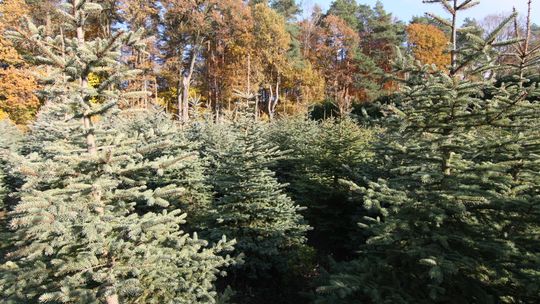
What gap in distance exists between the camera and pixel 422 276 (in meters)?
3.98

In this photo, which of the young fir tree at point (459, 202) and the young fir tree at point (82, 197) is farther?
the young fir tree at point (459, 202)

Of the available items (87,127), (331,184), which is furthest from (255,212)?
(87,127)

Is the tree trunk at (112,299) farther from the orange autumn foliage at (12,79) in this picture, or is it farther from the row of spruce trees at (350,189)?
the orange autumn foliage at (12,79)

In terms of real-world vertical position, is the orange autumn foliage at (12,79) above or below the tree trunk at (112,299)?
above

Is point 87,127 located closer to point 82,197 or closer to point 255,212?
point 82,197

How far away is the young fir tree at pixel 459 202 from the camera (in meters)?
3.74

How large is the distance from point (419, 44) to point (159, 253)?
115 ft

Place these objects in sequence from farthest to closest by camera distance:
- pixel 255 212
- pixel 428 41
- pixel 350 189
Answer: pixel 428 41
pixel 255 212
pixel 350 189

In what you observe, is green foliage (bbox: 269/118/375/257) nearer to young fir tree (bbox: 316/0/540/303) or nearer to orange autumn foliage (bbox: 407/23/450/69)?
young fir tree (bbox: 316/0/540/303)

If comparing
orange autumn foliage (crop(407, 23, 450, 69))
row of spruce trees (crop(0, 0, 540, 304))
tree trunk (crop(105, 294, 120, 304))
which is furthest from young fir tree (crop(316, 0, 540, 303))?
orange autumn foliage (crop(407, 23, 450, 69))

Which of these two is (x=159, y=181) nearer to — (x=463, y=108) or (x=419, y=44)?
(x=463, y=108)

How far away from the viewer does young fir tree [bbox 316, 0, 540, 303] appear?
374cm

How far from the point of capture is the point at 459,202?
12.3 ft

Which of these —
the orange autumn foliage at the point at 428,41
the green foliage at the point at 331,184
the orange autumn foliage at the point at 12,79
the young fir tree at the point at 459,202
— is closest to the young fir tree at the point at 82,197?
the young fir tree at the point at 459,202
